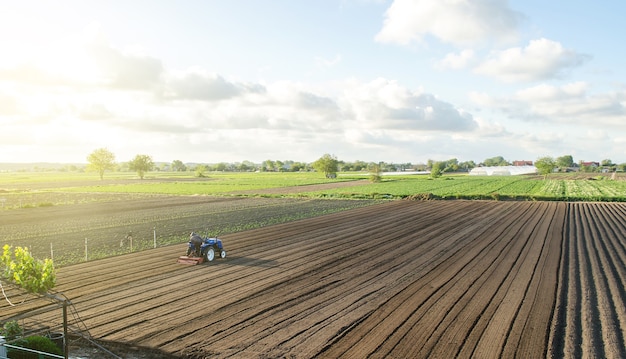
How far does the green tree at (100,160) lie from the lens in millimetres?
128375

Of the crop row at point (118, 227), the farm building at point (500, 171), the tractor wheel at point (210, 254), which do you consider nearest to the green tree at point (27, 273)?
the tractor wheel at point (210, 254)

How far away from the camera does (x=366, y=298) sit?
1377 centimetres

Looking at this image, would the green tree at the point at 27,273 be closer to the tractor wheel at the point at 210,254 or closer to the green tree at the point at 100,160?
the tractor wheel at the point at 210,254

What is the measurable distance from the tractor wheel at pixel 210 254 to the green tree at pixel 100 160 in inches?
4863

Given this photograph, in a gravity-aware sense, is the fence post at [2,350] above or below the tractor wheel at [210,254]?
above

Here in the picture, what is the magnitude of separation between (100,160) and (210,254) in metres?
124

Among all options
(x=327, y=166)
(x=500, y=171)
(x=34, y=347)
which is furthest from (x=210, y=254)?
(x=500, y=171)

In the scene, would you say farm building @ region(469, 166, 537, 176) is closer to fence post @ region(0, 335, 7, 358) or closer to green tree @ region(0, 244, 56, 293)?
green tree @ region(0, 244, 56, 293)

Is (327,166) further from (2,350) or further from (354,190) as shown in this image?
(2,350)

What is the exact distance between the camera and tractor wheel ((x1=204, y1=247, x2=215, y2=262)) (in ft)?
62.1

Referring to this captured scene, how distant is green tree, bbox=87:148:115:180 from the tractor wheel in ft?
405

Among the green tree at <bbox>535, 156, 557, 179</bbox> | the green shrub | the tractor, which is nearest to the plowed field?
the tractor

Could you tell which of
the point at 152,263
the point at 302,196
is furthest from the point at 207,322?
the point at 302,196

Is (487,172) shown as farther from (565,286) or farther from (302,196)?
(565,286)
